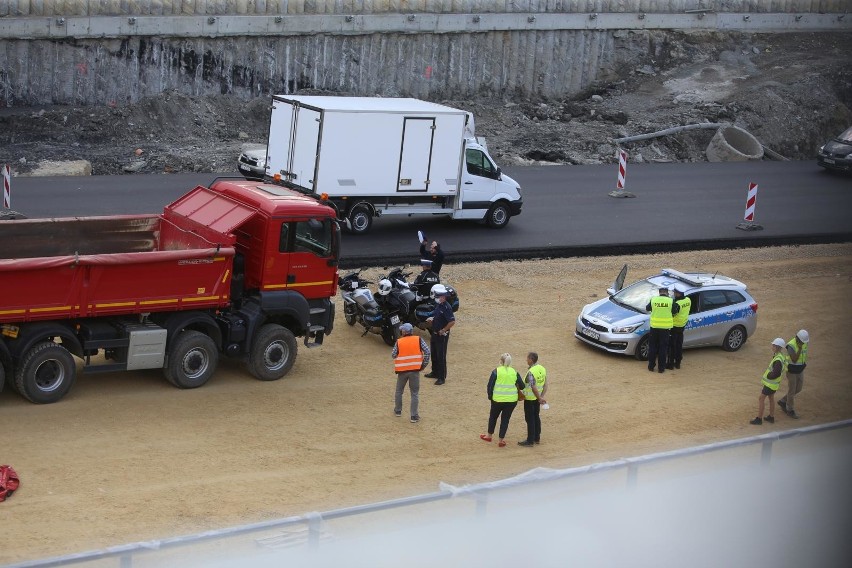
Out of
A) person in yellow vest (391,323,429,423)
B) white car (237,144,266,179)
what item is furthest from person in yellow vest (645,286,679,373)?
white car (237,144,266,179)

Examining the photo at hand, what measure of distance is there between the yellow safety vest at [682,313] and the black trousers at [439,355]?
4.39 m

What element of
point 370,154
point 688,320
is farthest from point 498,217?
point 688,320

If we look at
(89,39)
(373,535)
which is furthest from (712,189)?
(373,535)

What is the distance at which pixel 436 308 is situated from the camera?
18328 millimetres

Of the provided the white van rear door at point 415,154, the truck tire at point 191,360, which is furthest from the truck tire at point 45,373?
the white van rear door at point 415,154

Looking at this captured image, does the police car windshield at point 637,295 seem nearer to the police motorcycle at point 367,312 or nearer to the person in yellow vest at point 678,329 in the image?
the person in yellow vest at point 678,329

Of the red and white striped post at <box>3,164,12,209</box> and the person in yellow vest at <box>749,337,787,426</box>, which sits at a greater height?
the red and white striped post at <box>3,164,12,209</box>

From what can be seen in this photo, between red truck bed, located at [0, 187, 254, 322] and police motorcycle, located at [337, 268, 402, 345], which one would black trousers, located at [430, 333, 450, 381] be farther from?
red truck bed, located at [0, 187, 254, 322]

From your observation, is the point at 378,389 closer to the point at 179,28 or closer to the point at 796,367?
the point at 796,367

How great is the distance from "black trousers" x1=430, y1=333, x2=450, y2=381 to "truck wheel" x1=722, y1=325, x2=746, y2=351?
6.10 meters

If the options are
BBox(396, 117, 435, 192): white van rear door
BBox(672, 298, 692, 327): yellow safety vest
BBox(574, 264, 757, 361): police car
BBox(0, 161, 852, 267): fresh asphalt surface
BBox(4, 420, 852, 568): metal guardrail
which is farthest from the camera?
BBox(0, 161, 852, 267): fresh asphalt surface

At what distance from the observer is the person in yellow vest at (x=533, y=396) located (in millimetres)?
15789

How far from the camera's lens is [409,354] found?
1627 centimetres

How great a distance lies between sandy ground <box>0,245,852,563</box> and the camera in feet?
43.0
